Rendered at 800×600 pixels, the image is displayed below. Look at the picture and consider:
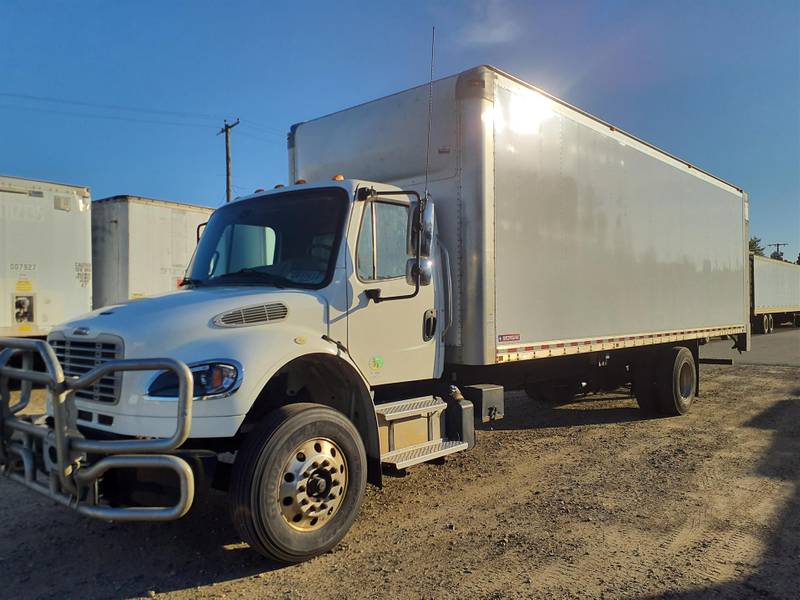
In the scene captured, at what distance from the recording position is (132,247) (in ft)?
37.5

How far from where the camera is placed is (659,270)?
Result: 27.5 feet

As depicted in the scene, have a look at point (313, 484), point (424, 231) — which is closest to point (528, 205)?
point (424, 231)

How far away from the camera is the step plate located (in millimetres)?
4582

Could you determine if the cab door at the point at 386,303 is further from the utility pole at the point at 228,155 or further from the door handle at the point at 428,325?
the utility pole at the point at 228,155

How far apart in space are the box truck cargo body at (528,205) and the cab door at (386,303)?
1.52 ft

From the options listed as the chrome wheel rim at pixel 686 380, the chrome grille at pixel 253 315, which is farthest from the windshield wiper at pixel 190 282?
the chrome wheel rim at pixel 686 380

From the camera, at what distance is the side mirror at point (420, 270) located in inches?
185

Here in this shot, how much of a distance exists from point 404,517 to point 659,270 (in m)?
5.63

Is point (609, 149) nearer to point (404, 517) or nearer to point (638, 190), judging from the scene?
point (638, 190)

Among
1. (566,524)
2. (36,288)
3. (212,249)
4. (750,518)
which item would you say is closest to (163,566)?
(212,249)

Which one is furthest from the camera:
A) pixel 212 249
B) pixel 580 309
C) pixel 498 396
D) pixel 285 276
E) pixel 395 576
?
pixel 580 309

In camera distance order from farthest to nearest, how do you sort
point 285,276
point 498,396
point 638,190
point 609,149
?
1. point 638,190
2. point 609,149
3. point 498,396
4. point 285,276

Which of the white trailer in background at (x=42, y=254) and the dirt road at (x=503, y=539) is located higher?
the white trailer in background at (x=42, y=254)

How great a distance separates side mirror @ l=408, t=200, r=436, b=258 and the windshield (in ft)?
1.92
